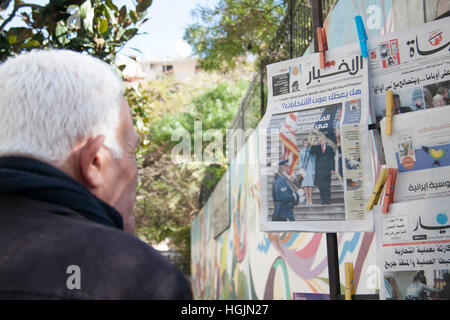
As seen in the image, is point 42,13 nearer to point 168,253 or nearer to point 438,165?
point 438,165

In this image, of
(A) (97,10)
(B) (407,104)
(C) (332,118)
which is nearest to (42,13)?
(A) (97,10)

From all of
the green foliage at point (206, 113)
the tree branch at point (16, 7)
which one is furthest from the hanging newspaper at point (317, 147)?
the green foliage at point (206, 113)

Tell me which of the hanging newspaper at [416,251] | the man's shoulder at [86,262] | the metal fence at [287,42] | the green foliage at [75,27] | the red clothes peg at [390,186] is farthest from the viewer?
the metal fence at [287,42]

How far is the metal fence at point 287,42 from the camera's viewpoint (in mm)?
5496

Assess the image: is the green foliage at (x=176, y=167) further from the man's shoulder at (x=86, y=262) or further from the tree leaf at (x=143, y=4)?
the man's shoulder at (x=86, y=262)

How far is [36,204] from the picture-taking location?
44.9 inches

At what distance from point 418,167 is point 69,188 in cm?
151

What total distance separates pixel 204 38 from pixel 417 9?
407 inches

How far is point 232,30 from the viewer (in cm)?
1220

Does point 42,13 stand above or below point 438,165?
above

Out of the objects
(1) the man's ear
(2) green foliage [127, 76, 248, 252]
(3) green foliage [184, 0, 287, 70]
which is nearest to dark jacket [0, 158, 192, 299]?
(1) the man's ear

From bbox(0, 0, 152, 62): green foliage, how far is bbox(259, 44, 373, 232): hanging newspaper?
137cm

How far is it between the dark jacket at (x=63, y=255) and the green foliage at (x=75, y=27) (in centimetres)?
232

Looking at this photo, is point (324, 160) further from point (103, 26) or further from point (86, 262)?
point (103, 26)
